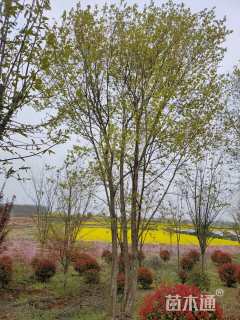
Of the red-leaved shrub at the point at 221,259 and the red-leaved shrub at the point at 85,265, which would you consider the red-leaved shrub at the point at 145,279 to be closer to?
the red-leaved shrub at the point at 85,265

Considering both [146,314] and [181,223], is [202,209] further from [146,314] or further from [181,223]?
[146,314]

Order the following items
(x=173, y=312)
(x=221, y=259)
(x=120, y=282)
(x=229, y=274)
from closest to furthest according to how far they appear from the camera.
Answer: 1. (x=173, y=312)
2. (x=120, y=282)
3. (x=229, y=274)
4. (x=221, y=259)

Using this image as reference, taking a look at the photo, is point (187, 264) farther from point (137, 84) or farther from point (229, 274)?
point (137, 84)

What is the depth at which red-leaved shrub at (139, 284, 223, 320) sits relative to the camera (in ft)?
19.0

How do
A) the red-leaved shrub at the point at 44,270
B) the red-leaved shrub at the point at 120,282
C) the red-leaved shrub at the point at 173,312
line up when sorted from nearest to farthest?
the red-leaved shrub at the point at 173,312
the red-leaved shrub at the point at 120,282
the red-leaved shrub at the point at 44,270

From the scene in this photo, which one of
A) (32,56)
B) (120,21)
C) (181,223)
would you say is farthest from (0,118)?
(181,223)

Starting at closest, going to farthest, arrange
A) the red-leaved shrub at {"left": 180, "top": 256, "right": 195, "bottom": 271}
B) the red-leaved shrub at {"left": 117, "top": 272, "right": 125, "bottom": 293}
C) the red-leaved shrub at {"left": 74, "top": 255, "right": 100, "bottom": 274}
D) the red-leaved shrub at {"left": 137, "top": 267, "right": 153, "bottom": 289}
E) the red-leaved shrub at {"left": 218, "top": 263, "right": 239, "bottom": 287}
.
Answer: the red-leaved shrub at {"left": 117, "top": 272, "right": 125, "bottom": 293}, the red-leaved shrub at {"left": 137, "top": 267, "right": 153, "bottom": 289}, the red-leaved shrub at {"left": 218, "top": 263, "right": 239, "bottom": 287}, the red-leaved shrub at {"left": 74, "top": 255, "right": 100, "bottom": 274}, the red-leaved shrub at {"left": 180, "top": 256, "right": 195, "bottom": 271}

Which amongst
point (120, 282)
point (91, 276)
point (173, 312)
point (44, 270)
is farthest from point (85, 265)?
point (173, 312)

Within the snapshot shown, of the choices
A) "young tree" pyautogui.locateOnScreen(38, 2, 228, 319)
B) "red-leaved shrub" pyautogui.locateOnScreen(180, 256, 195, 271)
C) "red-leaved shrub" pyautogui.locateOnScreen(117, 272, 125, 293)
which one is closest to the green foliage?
"young tree" pyautogui.locateOnScreen(38, 2, 228, 319)

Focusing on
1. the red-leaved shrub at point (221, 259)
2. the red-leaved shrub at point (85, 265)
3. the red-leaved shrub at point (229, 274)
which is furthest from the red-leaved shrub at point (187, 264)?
the red-leaved shrub at point (85, 265)

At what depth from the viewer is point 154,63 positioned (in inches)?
356

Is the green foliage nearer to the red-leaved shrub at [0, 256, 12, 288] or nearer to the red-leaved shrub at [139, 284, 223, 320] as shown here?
the red-leaved shrub at [139, 284, 223, 320]

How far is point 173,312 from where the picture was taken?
5.82 m

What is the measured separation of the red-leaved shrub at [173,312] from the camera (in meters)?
5.78
